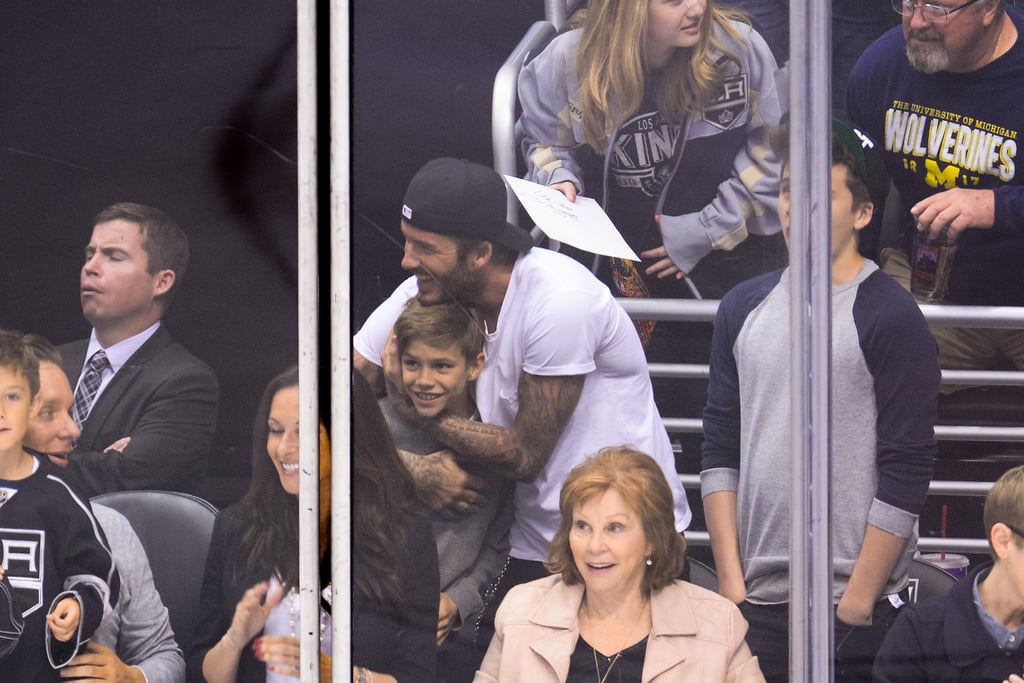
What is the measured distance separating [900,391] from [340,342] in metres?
1.00

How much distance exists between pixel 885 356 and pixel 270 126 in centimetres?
117

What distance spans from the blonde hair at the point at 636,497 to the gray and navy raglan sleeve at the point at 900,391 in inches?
14.8

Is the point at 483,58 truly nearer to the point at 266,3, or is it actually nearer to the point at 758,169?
the point at 266,3

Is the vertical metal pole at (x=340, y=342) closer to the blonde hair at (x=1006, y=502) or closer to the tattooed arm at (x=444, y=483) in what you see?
the tattooed arm at (x=444, y=483)

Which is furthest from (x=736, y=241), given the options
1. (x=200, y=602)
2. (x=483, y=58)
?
(x=200, y=602)

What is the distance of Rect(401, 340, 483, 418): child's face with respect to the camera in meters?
1.89

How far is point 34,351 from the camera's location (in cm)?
193

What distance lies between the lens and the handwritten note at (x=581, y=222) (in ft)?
6.10

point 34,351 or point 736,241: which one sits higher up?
point 736,241

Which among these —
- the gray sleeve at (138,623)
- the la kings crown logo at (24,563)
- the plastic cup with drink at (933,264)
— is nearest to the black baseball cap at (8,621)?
the la kings crown logo at (24,563)

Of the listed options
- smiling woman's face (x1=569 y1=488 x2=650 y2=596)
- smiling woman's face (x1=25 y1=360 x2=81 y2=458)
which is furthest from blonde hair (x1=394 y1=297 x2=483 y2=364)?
smiling woman's face (x1=25 y1=360 x2=81 y2=458)

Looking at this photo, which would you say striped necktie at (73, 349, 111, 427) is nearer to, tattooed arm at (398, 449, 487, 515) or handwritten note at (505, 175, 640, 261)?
tattooed arm at (398, 449, 487, 515)

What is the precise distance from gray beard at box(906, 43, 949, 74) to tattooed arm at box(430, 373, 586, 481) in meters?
0.79

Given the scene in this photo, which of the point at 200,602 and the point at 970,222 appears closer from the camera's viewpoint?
the point at 970,222
